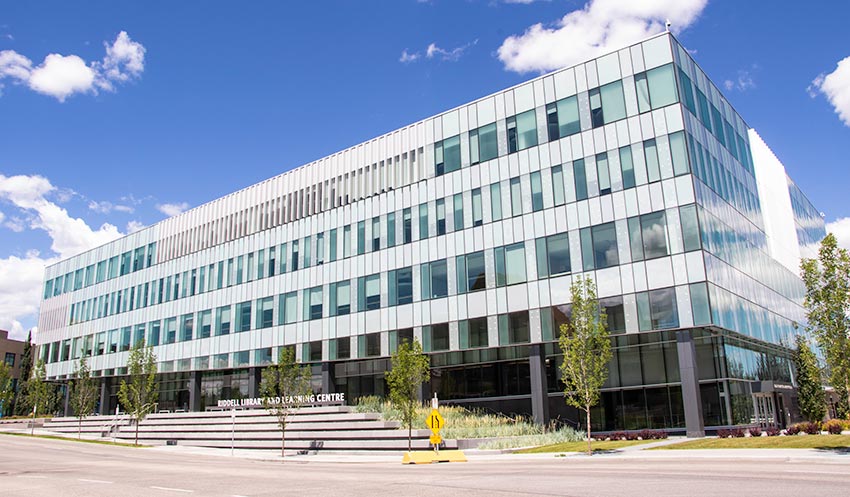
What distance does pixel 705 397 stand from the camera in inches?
1398

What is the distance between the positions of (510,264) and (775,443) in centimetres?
1867

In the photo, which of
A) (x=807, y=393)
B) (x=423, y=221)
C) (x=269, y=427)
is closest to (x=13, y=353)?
(x=269, y=427)

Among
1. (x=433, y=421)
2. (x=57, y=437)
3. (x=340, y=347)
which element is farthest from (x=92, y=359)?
(x=433, y=421)

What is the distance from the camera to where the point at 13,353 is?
10794 cm

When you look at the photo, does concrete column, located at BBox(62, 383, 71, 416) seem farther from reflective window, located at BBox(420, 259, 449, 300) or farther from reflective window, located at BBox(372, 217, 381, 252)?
reflective window, located at BBox(420, 259, 449, 300)

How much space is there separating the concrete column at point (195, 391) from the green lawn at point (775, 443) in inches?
1814

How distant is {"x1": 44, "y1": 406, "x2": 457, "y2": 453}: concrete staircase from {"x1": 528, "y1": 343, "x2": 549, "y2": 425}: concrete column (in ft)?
25.1

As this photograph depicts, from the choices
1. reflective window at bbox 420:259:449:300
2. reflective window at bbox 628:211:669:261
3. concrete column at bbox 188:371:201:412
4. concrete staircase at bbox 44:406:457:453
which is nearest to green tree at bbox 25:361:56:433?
concrete staircase at bbox 44:406:457:453

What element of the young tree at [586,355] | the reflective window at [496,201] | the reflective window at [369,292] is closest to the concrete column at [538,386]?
the young tree at [586,355]

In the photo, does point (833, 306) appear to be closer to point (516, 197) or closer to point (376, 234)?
point (516, 197)

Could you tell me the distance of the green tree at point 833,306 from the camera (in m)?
24.5

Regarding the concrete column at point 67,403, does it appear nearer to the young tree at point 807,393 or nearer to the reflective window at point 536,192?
the reflective window at point 536,192

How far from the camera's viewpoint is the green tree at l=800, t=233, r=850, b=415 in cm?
2453

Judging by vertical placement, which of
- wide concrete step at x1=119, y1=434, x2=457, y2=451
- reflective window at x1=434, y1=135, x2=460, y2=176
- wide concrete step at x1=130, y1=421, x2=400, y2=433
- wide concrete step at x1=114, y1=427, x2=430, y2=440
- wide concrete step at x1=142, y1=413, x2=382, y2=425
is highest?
reflective window at x1=434, y1=135, x2=460, y2=176
